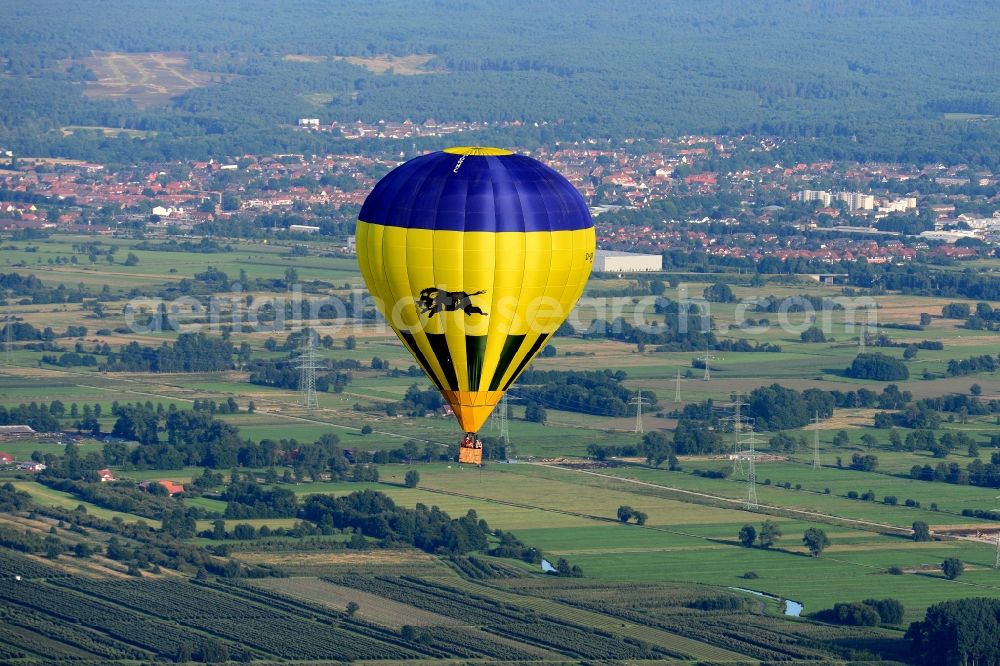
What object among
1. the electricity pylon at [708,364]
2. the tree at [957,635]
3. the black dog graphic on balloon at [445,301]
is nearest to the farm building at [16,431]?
the electricity pylon at [708,364]

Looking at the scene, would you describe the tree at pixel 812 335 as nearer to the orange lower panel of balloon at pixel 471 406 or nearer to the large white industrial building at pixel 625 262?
the large white industrial building at pixel 625 262

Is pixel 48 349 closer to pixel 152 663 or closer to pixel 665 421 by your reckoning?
pixel 665 421

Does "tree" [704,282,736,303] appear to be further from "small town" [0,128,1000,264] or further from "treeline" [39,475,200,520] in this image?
"treeline" [39,475,200,520]

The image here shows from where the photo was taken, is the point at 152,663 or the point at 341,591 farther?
the point at 341,591

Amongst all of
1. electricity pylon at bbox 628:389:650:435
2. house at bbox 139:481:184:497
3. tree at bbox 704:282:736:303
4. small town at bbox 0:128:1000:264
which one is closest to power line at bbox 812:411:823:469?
electricity pylon at bbox 628:389:650:435

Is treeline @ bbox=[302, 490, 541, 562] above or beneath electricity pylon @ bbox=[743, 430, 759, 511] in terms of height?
beneath

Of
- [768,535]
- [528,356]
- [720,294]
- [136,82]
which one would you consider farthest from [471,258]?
[136,82]

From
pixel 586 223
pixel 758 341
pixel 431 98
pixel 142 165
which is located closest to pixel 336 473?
pixel 586 223
